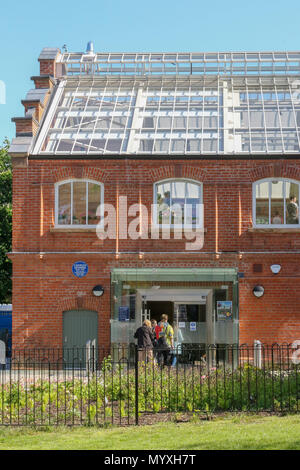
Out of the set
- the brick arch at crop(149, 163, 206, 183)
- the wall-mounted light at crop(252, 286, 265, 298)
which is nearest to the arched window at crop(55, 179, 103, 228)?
the brick arch at crop(149, 163, 206, 183)

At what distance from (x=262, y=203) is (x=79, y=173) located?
5.96m

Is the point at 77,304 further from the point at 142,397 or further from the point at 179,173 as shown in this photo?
the point at 142,397

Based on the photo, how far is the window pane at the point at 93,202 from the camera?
24.0m

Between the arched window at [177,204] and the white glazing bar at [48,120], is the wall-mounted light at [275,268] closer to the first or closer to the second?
the arched window at [177,204]

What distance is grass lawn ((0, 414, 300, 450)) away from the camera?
1063cm

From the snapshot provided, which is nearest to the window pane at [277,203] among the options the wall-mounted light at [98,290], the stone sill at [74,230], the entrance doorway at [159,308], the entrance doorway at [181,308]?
the entrance doorway at [181,308]

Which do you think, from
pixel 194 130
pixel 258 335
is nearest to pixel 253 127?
pixel 194 130

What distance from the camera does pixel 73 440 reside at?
11.4m

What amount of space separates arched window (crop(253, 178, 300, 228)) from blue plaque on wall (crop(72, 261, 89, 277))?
18.4 feet

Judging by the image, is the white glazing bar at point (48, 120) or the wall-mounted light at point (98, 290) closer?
the wall-mounted light at point (98, 290)

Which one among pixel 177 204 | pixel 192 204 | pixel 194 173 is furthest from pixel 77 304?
pixel 194 173

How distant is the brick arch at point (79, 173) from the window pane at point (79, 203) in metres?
0.30

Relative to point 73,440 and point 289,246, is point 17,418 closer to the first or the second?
point 73,440

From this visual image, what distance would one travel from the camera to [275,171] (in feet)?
78.2
